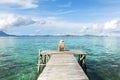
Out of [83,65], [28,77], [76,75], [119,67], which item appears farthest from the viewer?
[119,67]

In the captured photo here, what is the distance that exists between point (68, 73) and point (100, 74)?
12.6m

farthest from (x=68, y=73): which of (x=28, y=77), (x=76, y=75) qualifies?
(x=28, y=77)

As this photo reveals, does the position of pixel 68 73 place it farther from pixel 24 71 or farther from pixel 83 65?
pixel 24 71

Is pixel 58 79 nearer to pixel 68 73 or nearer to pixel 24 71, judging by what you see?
pixel 68 73

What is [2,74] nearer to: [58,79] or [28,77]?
[28,77]

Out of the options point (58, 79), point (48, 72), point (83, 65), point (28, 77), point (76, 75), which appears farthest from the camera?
point (83, 65)

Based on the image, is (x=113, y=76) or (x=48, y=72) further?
(x=113, y=76)

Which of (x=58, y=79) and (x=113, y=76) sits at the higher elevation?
(x=58, y=79)

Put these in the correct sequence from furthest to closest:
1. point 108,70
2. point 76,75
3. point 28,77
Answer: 1. point 108,70
2. point 28,77
3. point 76,75

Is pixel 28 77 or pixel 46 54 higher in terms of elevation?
pixel 46 54

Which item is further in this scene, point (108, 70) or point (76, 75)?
point (108, 70)

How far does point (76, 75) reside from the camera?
519 inches

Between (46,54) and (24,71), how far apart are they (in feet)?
12.9

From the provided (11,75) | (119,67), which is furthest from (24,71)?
(119,67)
